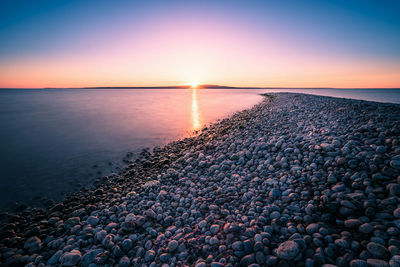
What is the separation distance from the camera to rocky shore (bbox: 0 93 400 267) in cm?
268

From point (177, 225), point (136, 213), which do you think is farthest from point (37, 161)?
point (177, 225)

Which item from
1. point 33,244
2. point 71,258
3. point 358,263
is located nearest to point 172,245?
point 71,258

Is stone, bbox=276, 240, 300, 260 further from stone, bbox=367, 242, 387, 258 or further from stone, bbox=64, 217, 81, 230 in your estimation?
stone, bbox=64, 217, 81, 230

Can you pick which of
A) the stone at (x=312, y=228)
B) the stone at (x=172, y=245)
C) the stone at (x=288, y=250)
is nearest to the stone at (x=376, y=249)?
the stone at (x=312, y=228)

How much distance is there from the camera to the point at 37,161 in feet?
30.7

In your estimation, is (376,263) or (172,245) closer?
(376,263)

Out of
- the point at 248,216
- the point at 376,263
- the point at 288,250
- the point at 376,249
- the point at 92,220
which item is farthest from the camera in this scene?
the point at 92,220

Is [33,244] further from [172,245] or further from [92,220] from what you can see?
Result: [172,245]

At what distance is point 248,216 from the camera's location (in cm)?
355

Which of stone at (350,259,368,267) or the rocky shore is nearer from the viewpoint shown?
stone at (350,259,368,267)

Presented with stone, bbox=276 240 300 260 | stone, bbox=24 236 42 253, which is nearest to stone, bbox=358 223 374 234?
stone, bbox=276 240 300 260

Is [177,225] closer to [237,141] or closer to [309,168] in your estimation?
[309,168]

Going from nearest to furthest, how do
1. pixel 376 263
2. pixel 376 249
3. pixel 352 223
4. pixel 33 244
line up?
1. pixel 376 263
2. pixel 376 249
3. pixel 352 223
4. pixel 33 244

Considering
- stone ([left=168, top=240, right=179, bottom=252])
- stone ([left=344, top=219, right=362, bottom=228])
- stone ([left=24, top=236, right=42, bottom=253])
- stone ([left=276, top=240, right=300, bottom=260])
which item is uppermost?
stone ([left=344, top=219, right=362, bottom=228])
